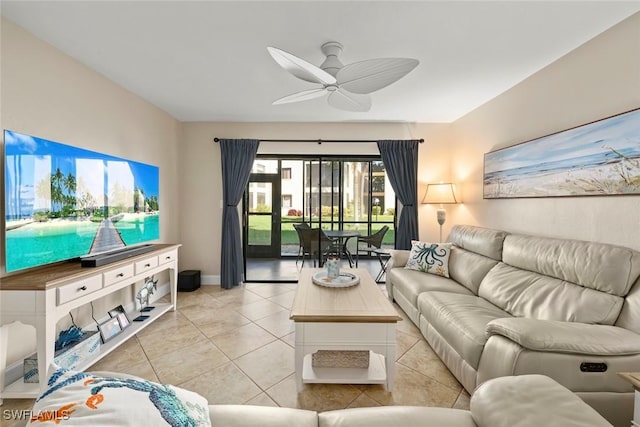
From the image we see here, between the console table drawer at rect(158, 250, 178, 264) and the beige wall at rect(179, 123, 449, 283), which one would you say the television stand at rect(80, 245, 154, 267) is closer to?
the console table drawer at rect(158, 250, 178, 264)

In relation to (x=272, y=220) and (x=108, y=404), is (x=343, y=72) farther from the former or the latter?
(x=272, y=220)

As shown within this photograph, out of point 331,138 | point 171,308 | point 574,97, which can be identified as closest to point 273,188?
point 331,138

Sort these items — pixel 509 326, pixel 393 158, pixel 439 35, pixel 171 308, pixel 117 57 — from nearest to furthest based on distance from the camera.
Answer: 1. pixel 509 326
2. pixel 439 35
3. pixel 117 57
4. pixel 171 308
5. pixel 393 158

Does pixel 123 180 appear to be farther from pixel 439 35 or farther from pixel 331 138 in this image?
pixel 439 35

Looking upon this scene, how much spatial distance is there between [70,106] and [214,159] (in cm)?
191

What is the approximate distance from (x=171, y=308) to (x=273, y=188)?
3.37 metres

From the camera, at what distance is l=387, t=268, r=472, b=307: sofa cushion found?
8.57 ft

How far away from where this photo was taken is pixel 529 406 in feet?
2.81

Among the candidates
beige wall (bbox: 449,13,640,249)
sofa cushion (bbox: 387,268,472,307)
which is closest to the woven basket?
sofa cushion (bbox: 387,268,472,307)

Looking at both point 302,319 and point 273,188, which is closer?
point 302,319

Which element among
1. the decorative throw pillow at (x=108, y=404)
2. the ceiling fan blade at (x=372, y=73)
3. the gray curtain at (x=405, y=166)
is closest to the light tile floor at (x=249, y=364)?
the decorative throw pillow at (x=108, y=404)

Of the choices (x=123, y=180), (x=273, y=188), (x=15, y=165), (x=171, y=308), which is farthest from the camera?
(x=273, y=188)

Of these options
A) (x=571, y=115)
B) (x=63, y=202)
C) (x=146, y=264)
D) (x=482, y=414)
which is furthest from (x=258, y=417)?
(x=571, y=115)

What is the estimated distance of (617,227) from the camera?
6.08 feet
